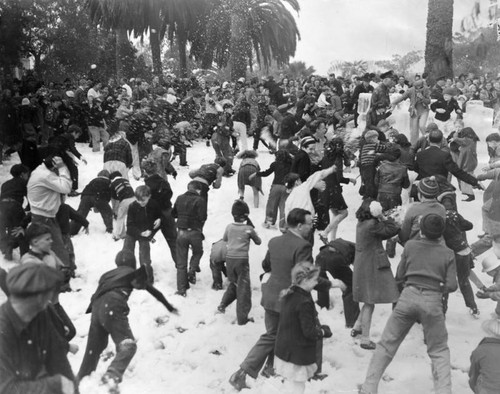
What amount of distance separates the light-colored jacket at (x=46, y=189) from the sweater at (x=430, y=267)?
14.6 ft

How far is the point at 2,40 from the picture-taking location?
54.1 feet

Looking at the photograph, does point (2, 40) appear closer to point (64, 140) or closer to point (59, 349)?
point (64, 140)

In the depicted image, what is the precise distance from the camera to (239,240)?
7.14 m

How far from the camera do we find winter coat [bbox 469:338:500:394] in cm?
403

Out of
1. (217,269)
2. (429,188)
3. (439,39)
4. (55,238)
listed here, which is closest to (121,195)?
(55,238)

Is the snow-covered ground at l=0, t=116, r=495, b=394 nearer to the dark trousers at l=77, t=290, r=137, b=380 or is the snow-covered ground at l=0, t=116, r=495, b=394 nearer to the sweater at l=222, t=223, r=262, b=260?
the dark trousers at l=77, t=290, r=137, b=380

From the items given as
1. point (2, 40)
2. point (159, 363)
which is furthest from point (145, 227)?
point (2, 40)

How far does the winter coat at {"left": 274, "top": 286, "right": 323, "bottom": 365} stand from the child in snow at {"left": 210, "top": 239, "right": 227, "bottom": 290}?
2.69 meters

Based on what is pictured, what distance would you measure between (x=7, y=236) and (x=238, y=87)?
11.7m

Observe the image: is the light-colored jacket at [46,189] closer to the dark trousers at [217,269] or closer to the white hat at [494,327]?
the dark trousers at [217,269]

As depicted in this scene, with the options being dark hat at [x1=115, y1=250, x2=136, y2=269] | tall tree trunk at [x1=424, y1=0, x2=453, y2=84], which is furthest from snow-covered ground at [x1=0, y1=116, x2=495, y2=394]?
tall tree trunk at [x1=424, y1=0, x2=453, y2=84]

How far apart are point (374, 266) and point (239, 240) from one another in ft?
5.64

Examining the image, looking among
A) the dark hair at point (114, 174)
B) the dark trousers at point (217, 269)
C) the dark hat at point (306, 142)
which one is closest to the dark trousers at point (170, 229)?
the dark trousers at point (217, 269)

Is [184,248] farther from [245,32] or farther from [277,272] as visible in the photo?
[245,32]
